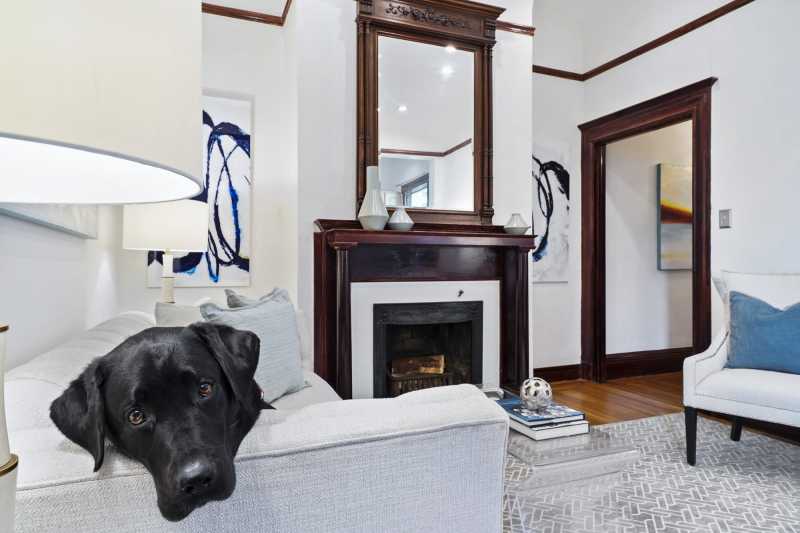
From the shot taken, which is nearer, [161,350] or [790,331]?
[161,350]

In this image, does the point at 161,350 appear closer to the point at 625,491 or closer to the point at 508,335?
the point at 625,491

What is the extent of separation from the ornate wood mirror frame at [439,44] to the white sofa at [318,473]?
240 centimetres

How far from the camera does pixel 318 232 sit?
9.59 ft

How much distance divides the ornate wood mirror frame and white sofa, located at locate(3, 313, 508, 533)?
7.88ft

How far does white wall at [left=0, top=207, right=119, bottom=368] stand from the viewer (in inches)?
43.5

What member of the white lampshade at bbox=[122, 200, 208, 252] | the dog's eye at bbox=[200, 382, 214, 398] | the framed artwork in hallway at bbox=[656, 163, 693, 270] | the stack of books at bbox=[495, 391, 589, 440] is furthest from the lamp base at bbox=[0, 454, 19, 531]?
the framed artwork in hallway at bbox=[656, 163, 693, 270]

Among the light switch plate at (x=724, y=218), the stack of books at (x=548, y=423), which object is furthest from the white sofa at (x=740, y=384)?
the stack of books at (x=548, y=423)

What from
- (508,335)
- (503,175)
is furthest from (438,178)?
(508,335)

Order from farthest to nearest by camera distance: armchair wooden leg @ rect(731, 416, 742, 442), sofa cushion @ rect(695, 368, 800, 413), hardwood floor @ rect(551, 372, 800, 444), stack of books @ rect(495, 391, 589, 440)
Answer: hardwood floor @ rect(551, 372, 800, 444) < armchair wooden leg @ rect(731, 416, 742, 442) < sofa cushion @ rect(695, 368, 800, 413) < stack of books @ rect(495, 391, 589, 440)

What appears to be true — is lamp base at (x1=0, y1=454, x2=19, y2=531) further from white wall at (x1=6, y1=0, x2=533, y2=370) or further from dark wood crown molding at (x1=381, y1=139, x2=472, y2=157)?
dark wood crown molding at (x1=381, y1=139, x2=472, y2=157)

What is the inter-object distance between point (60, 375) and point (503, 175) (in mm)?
3088

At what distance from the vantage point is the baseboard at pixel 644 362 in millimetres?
4188

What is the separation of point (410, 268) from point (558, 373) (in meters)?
1.99

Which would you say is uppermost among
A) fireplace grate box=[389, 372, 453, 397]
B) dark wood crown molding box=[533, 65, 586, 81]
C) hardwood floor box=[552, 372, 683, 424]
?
dark wood crown molding box=[533, 65, 586, 81]
